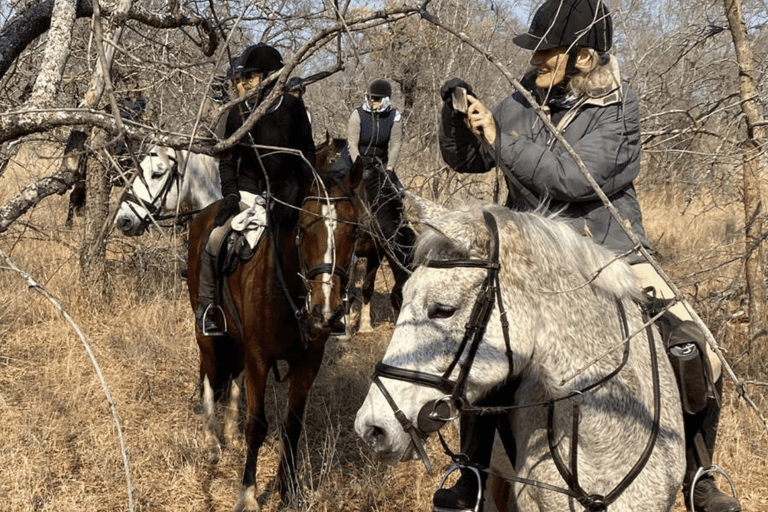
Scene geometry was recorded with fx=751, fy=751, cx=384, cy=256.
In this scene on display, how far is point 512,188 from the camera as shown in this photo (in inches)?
135

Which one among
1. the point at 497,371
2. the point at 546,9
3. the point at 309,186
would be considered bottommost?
the point at 497,371

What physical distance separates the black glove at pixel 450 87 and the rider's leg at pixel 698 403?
1.12 m

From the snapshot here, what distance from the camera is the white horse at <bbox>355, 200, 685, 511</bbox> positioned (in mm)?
2377

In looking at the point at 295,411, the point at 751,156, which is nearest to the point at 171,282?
the point at 295,411

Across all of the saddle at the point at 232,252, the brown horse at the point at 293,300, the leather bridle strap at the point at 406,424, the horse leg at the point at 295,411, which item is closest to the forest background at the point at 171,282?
the horse leg at the point at 295,411

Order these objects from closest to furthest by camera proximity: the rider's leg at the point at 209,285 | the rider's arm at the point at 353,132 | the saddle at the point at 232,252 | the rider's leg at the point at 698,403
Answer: the rider's leg at the point at 698,403 → the saddle at the point at 232,252 → the rider's leg at the point at 209,285 → the rider's arm at the point at 353,132

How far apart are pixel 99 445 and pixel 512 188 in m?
3.65

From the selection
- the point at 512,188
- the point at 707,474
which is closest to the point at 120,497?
the point at 512,188

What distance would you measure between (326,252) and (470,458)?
1.95 meters

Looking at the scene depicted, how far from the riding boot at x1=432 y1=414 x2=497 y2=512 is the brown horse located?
1.68 meters

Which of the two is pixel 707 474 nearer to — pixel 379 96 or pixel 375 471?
pixel 375 471

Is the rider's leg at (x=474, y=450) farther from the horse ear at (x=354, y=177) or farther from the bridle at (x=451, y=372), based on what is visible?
the horse ear at (x=354, y=177)

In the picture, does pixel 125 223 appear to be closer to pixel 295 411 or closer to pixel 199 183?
pixel 199 183

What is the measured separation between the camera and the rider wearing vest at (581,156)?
286 cm
